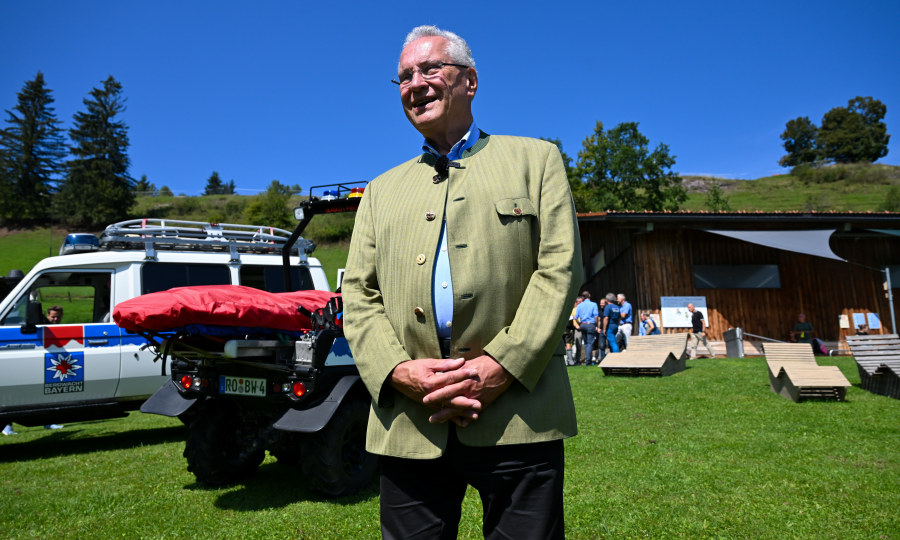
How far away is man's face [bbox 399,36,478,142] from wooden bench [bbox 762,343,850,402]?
24.6ft

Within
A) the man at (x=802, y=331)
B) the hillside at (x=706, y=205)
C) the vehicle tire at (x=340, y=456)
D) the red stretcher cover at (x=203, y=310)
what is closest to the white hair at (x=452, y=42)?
the red stretcher cover at (x=203, y=310)

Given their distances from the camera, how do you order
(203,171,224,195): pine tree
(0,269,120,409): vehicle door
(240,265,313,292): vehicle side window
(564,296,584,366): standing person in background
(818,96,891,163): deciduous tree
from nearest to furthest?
(0,269,120,409): vehicle door → (240,265,313,292): vehicle side window → (564,296,584,366): standing person in background → (818,96,891,163): deciduous tree → (203,171,224,195): pine tree

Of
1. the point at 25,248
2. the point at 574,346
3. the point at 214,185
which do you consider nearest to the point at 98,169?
the point at 25,248

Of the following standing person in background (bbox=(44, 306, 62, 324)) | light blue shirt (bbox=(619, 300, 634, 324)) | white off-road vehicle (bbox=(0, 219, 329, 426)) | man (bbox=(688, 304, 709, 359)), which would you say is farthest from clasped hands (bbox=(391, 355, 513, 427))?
man (bbox=(688, 304, 709, 359))

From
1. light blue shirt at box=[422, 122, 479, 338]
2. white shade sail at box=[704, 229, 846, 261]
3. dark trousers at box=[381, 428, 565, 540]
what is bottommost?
dark trousers at box=[381, 428, 565, 540]

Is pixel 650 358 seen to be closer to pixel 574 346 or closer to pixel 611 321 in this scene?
pixel 611 321

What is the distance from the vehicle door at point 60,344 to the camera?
266 inches

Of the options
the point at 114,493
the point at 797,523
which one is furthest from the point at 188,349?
the point at 797,523

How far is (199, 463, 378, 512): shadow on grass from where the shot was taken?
4.53 meters

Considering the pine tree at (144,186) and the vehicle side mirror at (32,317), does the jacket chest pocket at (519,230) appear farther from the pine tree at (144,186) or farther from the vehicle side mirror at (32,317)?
the pine tree at (144,186)

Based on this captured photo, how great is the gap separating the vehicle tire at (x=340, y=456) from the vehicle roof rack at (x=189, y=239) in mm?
3532

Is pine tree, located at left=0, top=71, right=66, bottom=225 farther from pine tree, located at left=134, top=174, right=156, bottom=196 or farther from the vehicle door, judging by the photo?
the vehicle door

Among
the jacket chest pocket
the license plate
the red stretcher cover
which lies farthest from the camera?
the license plate

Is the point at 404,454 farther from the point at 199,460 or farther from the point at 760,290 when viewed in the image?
the point at 760,290
